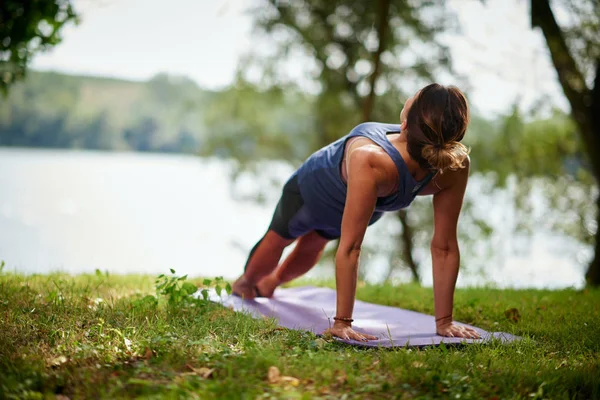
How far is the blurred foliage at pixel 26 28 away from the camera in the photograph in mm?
3621

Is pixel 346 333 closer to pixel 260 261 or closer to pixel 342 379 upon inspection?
pixel 342 379

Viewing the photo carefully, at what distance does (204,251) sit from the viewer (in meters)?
22.5

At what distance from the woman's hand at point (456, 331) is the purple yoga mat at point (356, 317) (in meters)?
0.04

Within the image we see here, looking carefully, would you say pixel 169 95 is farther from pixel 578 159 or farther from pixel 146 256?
pixel 578 159

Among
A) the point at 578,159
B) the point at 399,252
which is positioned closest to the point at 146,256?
the point at 399,252

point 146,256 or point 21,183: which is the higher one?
point 21,183

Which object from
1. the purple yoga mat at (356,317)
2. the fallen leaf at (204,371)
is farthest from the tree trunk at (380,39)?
the fallen leaf at (204,371)

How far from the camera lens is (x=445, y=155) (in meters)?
2.56

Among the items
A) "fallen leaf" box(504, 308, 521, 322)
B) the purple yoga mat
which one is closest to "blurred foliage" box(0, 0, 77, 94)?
the purple yoga mat

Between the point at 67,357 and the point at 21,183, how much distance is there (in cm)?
3045

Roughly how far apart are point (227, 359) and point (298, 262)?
1669mm

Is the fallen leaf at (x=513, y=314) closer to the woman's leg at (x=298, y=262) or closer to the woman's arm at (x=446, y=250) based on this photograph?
the woman's arm at (x=446, y=250)

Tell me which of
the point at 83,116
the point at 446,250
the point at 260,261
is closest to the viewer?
the point at 446,250

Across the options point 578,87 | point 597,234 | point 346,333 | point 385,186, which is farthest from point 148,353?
point 578,87
